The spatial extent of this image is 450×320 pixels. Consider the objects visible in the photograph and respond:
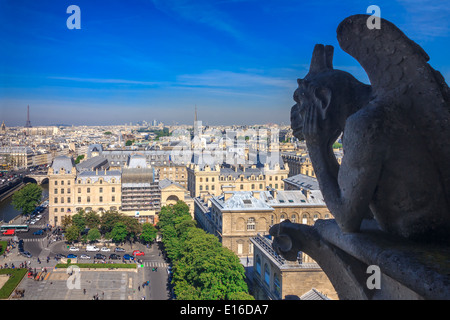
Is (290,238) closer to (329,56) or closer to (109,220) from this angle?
(329,56)

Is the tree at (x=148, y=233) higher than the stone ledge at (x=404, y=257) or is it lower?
lower

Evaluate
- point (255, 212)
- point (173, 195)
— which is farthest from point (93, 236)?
point (255, 212)

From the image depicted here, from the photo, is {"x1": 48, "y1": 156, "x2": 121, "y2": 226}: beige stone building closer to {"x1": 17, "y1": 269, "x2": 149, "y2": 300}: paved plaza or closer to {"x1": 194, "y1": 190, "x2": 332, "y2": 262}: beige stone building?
{"x1": 17, "y1": 269, "x2": 149, "y2": 300}: paved plaza

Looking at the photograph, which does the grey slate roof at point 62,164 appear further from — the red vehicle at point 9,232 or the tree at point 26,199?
the red vehicle at point 9,232

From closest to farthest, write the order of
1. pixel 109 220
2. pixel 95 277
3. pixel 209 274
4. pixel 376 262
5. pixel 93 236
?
pixel 376 262 < pixel 209 274 < pixel 95 277 < pixel 93 236 < pixel 109 220

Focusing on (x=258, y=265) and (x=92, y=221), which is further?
(x=92, y=221)

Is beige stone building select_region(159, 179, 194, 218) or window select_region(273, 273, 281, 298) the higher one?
beige stone building select_region(159, 179, 194, 218)

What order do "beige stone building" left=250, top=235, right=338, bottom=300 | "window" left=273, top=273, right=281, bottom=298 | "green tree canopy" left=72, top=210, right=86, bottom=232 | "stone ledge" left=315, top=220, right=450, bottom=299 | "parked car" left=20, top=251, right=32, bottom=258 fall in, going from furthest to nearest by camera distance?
"green tree canopy" left=72, top=210, right=86, bottom=232 → "parked car" left=20, top=251, right=32, bottom=258 → "window" left=273, top=273, right=281, bottom=298 → "beige stone building" left=250, top=235, right=338, bottom=300 → "stone ledge" left=315, top=220, right=450, bottom=299

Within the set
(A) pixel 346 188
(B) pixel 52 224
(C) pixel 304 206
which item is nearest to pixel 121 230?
(B) pixel 52 224

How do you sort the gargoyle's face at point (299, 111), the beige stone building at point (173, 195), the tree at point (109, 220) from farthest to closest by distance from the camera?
1. the beige stone building at point (173, 195)
2. the tree at point (109, 220)
3. the gargoyle's face at point (299, 111)

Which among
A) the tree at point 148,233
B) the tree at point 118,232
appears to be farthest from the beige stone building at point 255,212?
the tree at point 118,232

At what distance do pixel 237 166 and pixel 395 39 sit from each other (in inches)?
2688

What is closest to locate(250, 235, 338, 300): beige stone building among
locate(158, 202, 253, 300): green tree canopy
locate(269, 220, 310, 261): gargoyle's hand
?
locate(158, 202, 253, 300): green tree canopy
